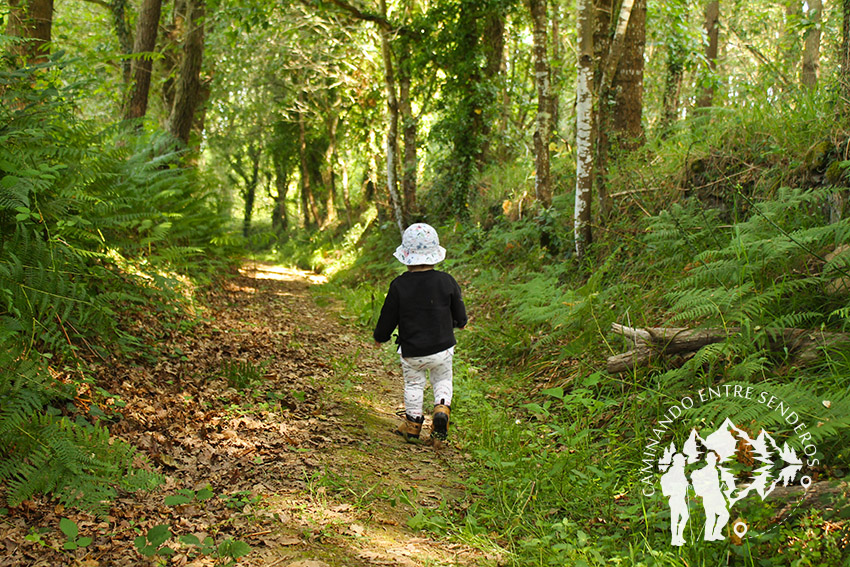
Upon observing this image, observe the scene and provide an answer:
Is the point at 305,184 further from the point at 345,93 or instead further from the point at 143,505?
the point at 143,505

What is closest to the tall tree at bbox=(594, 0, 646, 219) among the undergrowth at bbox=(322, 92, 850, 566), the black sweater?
the undergrowth at bbox=(322, 92, 850, 566)

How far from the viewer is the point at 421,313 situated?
5.08m

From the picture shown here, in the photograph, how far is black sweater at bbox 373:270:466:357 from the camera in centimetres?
504

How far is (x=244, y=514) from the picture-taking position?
11.0ft

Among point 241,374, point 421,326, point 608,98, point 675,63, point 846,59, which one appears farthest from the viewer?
point 675,63

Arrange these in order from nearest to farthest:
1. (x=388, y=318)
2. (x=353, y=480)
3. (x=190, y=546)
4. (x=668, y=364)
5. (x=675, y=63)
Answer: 1. (x=190, y=546)
2. (x=353, y=480)
3. (x=668, y=364)
4. (x=388, y=318)
5. (x=675, y=63)

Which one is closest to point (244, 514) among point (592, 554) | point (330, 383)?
point (592, 554)

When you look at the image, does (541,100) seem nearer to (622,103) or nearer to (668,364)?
(622,103)

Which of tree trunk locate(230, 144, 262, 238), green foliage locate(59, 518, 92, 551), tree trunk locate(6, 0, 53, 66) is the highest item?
tree trunk locate(230, 144, 262, 238)

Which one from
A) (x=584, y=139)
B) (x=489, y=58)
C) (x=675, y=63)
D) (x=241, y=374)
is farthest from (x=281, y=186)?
(x=241, y=374)

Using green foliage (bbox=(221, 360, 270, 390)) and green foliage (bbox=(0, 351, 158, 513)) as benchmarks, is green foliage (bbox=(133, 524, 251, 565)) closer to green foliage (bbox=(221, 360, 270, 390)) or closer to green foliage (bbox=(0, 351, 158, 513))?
green foliage (bbox=(0, 351, 158, 513))

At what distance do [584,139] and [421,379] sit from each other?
474 centimetres

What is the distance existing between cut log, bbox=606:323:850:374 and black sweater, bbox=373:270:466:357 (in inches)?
61.4

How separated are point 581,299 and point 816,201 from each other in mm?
2486
